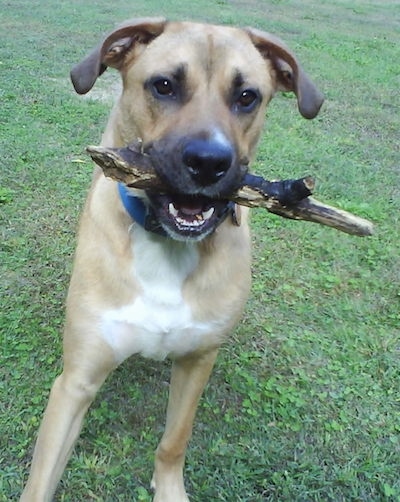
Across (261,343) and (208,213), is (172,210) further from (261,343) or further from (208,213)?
(261,343)

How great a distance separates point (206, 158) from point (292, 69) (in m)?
0.78

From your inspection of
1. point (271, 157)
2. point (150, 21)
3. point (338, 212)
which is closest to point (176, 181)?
point (338, 212)

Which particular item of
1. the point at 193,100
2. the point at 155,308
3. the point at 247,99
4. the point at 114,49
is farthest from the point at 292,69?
the point at 155,308

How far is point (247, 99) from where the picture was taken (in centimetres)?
253

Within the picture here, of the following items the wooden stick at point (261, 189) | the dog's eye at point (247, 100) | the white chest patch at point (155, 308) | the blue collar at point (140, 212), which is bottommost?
the white chest patch at point (155, 308)

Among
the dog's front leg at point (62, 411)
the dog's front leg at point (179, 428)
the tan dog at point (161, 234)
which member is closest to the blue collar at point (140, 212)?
the tan dog at point (161, 234)

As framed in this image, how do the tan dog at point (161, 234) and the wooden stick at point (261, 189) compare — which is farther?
the tan dog at point (161, 234)

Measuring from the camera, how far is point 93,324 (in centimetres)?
254

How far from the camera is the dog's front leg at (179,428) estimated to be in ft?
9.13

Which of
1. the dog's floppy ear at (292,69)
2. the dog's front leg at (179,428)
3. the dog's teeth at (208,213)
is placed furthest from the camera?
the dog's front leg at (179,428)

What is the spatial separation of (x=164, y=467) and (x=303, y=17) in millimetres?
13287

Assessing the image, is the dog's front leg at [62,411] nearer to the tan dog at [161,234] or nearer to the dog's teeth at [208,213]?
the tan dog at [161,234]

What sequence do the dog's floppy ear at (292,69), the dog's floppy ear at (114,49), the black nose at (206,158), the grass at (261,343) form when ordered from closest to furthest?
the black nose at (206,158)
the dog's floppy ear at (114,49)
the dog's floppy ear at (292,69)
the grass at (261,343)

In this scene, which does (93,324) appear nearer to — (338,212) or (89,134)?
(338,212)
